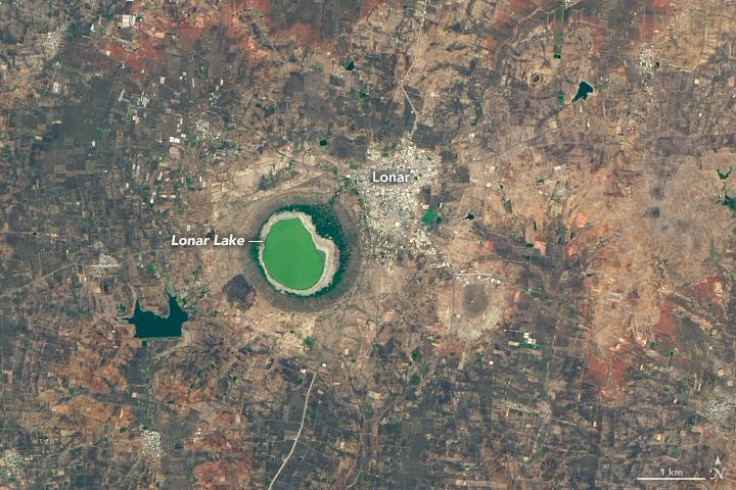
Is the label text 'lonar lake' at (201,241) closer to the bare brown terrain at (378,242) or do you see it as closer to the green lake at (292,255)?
the bare brown terrain at (378,242)

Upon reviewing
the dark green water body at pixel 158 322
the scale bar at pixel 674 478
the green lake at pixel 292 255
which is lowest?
the scale bar at pixel 674 478

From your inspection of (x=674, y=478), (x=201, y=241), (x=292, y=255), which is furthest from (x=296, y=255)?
(x=674, y=478)

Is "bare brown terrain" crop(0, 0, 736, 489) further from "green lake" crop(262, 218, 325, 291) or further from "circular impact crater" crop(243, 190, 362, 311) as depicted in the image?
"green lake" crop(262, 218, 325, 291)

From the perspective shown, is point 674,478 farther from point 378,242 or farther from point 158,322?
point 158,322

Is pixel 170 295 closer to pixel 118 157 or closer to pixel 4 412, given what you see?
pixel 118 157

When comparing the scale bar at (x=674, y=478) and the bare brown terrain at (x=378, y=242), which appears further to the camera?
the bare brown terrain at (x=378, y=242)

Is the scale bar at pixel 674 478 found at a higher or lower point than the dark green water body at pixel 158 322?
lower

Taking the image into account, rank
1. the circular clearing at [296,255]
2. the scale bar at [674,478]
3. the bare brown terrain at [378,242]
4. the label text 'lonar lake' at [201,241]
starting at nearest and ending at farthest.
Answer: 1. the scale bar at [674,478]
2. the bare brown terrain at [378,242]
3. the label text 'lonar lake' at [201,241]
4. the circular clearing at [296,255]

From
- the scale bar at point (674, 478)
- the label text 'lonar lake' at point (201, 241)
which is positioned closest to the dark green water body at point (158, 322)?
the label text 'lonar lake' at point (201, 241)

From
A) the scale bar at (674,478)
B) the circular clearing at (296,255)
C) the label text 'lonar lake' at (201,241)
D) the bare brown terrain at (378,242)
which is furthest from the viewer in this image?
the circular clearing at (296,255)
